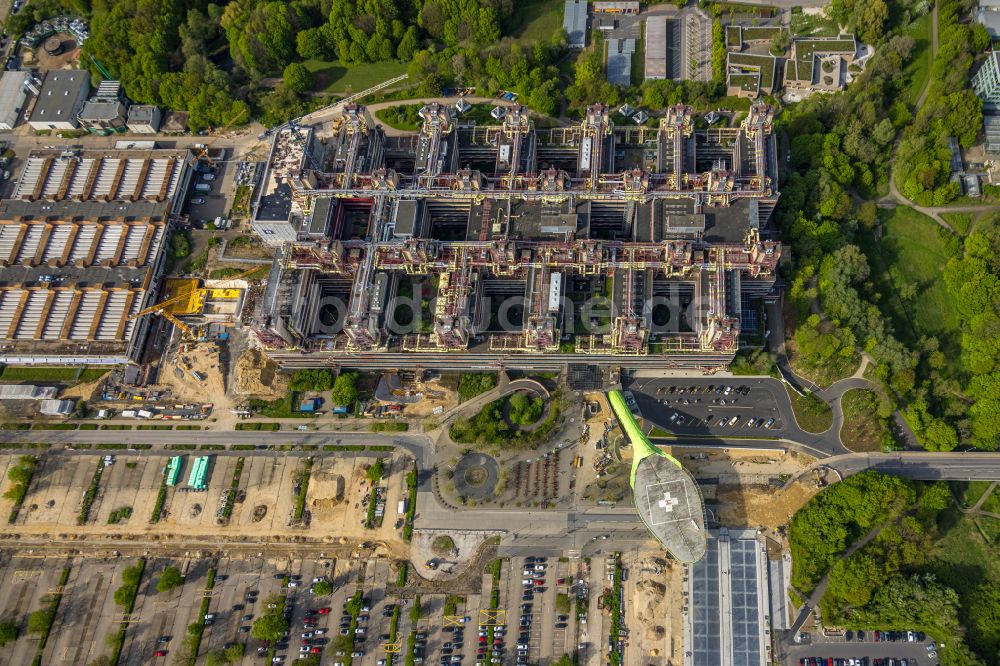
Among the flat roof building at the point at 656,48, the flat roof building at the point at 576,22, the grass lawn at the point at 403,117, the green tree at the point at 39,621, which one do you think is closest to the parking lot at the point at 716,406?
the flat roof building at the point at 656,48

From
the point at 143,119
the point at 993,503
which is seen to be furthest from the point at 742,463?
the point at 143,119

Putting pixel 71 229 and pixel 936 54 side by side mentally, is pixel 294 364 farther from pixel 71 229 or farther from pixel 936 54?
pixel 936 54

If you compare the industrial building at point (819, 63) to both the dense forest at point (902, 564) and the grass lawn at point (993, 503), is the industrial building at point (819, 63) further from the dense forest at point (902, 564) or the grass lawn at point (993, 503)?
the grass lawn at point (993, 503)

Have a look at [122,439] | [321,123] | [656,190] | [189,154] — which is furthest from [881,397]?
[189,154]

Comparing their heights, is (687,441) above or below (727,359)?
below

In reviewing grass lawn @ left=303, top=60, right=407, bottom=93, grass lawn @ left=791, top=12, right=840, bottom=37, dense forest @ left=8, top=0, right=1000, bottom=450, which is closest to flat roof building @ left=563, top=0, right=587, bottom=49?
dense forest @ left=8, top=0, right=1000, bottom=450

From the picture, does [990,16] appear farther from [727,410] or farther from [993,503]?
[727,410]
